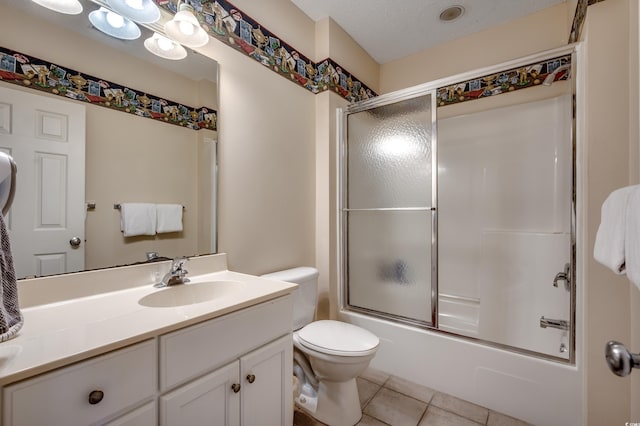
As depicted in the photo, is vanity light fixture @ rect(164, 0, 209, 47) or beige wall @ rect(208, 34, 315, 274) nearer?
vanity light fixture @ rect(164, 0, 209, 47)

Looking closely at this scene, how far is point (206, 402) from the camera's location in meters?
0.91

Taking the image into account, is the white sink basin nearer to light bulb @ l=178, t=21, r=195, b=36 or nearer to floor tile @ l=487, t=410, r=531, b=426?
light bulb @ l=178, t=21, r=195, b=36

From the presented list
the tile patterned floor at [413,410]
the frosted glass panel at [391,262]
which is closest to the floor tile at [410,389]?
the tile patterned floor at [413,410]

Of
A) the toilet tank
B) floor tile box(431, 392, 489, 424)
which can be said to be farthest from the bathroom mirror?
floor tile box(431, 392, 489, 424)

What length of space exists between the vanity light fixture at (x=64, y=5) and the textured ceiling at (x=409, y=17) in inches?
53.5

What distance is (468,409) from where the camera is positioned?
5.29 ft

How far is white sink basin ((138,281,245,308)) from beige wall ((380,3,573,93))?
240 centimetres

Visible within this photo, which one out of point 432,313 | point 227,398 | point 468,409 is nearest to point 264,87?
point 227,398

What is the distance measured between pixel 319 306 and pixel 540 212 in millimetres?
1788

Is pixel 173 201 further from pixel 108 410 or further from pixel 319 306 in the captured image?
pixel 319 306

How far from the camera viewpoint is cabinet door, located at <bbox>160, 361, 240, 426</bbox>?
0.83 m

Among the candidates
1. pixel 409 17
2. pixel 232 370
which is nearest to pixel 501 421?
pixel 232 370

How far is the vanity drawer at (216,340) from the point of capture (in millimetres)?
823

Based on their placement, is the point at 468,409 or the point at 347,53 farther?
the point at 347,53
